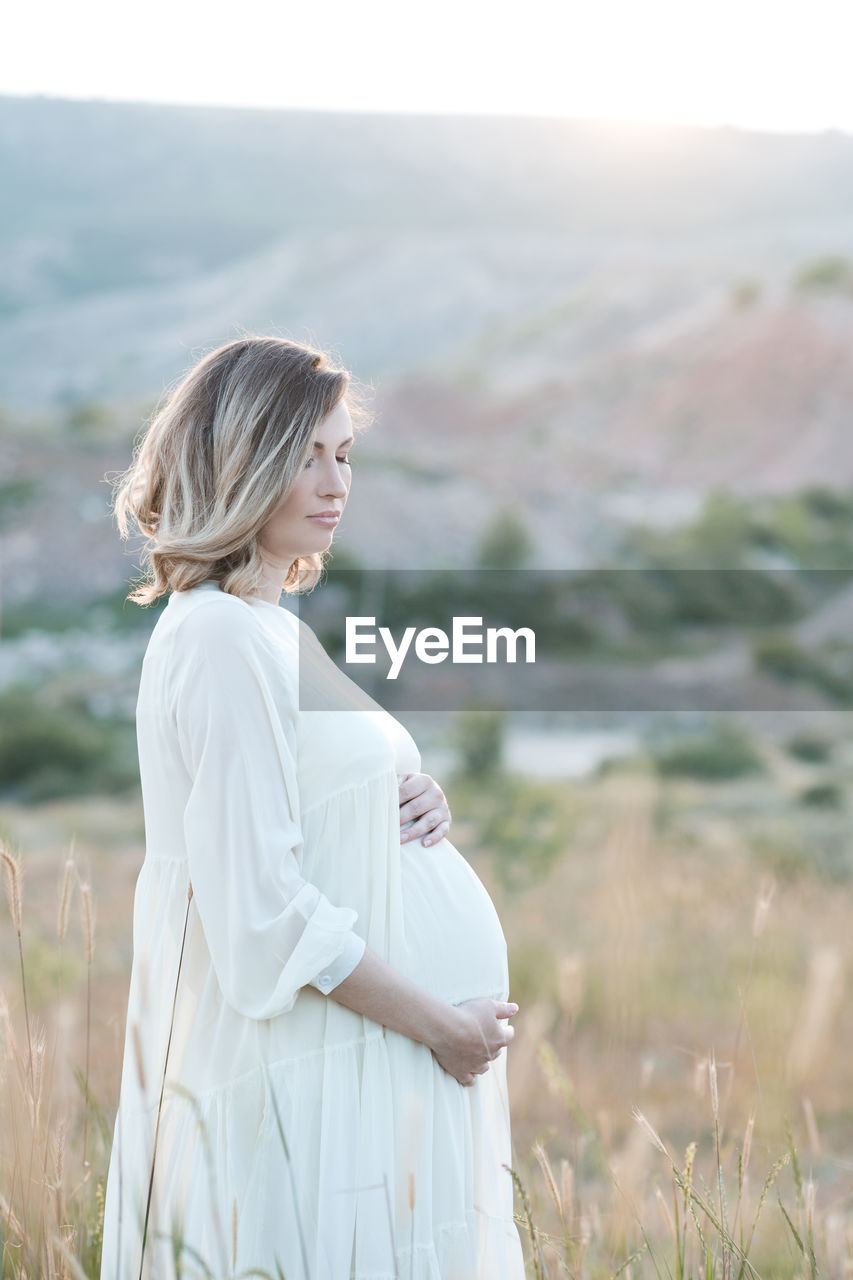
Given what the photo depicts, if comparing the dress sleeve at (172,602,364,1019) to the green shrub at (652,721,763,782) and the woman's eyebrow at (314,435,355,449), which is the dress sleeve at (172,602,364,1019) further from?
the green shrub at (652,721,763,782)

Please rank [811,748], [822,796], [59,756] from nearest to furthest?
1. [822,796]
2. [59,756]
3. [811,748]

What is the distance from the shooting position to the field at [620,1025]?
6.16 ft

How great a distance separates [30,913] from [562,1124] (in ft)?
17.8

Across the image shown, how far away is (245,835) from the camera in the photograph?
5.55 ft

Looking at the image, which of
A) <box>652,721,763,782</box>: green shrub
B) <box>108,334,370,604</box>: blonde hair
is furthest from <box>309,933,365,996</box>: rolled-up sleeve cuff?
<box>652,721,763,782</box>: green shrub

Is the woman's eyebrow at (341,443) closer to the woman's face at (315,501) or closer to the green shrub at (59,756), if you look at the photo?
the woman's face at (315,501)

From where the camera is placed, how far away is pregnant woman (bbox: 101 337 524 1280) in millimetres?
1708

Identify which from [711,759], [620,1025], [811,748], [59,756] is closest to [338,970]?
[620,1025]

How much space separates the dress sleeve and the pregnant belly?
0.85 feet

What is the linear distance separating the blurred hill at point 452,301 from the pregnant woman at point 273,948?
31.4 m

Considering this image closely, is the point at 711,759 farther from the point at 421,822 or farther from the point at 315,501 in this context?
the point at 315,501

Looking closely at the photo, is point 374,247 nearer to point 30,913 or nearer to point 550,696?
point 550,696

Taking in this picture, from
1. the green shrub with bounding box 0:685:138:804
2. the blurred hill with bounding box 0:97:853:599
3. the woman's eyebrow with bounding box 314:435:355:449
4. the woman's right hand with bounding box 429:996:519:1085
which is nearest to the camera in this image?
the woman's right hand with bounding box 429:996:519:1085

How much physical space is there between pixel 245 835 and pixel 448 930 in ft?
1.57
